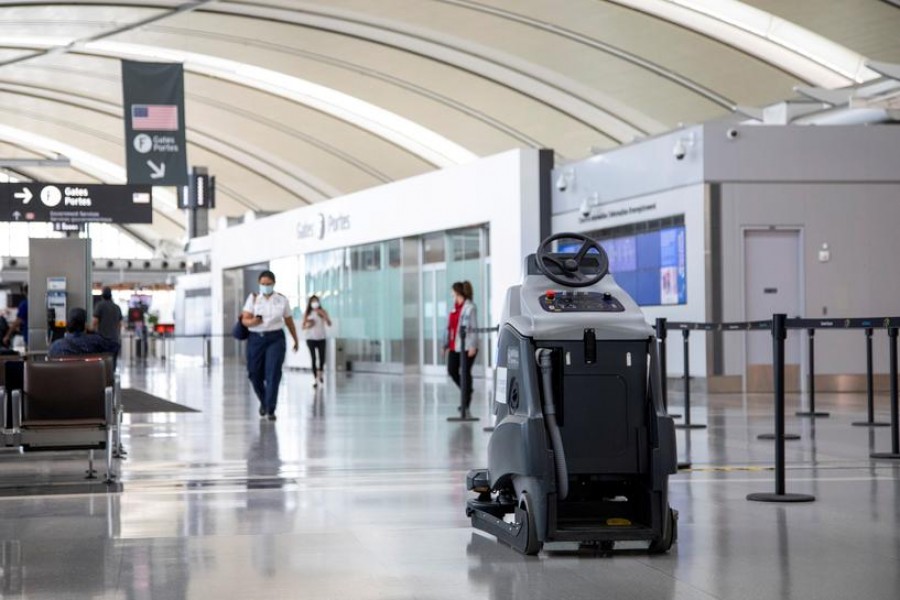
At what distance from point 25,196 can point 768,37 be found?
17.4 m

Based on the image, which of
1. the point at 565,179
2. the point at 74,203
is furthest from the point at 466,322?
the point at 74,203

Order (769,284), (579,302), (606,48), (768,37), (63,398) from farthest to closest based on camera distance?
(606,48)
(768,37)
(769,284)
(63,398)
(579,302)

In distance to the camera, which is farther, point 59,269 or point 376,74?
point 376,74

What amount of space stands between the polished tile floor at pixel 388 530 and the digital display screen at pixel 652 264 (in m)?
8.50

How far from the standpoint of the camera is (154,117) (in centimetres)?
2275

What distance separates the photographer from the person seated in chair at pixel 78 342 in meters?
12.4

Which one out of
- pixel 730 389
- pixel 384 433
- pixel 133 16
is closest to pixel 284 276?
pixel 133 16

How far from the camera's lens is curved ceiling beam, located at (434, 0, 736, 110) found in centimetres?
3353

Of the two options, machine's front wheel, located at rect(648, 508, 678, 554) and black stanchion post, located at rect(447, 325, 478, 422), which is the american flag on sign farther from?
machine's front wheel, located at rect(648, 508, 678, 554)

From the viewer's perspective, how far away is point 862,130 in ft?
67.8

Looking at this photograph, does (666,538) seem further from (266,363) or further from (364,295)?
(364,295)

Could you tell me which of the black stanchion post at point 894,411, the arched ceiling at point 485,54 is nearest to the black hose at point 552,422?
the black stanchion post at point 894,411

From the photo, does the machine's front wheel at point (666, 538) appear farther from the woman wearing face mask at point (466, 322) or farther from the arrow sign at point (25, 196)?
the arrow sign at point (25, 196)

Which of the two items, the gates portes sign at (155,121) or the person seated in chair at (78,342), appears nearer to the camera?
the person seated in chair at (78,342)
